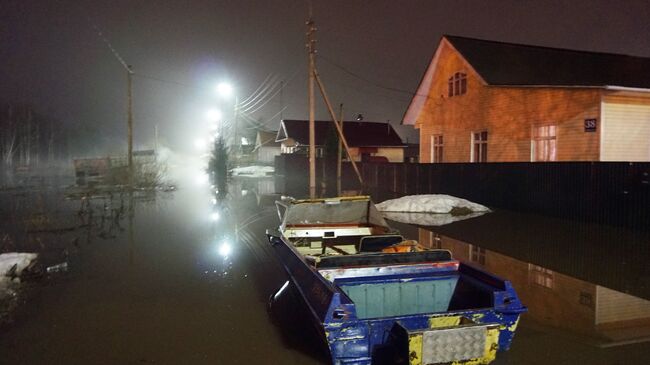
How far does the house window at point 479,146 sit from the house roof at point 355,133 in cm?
3045

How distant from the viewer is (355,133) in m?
58.4

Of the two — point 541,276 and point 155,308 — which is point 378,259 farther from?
point 541,276

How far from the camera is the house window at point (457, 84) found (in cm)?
2539

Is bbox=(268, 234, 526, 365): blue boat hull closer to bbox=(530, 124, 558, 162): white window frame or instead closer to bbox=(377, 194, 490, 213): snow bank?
bbox=(377, 194, 490, 213): snow bank

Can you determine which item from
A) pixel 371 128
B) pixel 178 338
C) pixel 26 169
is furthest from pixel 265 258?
pixel 26 169

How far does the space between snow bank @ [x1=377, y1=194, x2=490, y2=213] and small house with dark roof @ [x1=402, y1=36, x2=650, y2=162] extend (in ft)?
17.0

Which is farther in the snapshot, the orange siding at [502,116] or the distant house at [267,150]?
the distant house at [267,150]

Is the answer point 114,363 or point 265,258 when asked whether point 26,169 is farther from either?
point 114,363

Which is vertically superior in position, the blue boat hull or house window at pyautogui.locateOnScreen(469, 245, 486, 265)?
the blue boat hull

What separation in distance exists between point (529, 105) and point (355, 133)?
123 ft

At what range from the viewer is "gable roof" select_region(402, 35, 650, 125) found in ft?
65.2

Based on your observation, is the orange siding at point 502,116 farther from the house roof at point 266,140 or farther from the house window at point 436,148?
the house roof at point 266,140

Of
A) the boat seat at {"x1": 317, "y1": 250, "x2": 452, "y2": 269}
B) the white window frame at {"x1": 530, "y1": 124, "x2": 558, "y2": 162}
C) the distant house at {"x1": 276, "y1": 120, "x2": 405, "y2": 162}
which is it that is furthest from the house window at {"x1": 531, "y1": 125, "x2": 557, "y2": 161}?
the distant house at {"x1": 276, "y1": 120, "x2": 405, "y2": 162}

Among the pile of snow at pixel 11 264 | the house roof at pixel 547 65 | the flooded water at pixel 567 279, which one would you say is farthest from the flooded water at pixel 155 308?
the house roof at pixel 547 65
